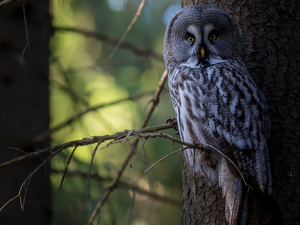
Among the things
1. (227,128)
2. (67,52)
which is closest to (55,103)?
(67,52)

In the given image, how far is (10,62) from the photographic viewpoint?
2486mm

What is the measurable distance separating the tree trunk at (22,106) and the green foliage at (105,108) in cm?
24

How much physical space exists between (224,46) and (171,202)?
1525 millimetres

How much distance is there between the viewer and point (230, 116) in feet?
5.10

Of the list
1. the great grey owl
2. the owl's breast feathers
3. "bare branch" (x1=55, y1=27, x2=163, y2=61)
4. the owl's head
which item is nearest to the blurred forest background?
"bare branch" (x1=55, y1=27, x2=163, y2=61)

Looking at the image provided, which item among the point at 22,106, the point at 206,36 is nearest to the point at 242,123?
the point at 206,36

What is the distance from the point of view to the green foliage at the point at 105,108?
291 cm

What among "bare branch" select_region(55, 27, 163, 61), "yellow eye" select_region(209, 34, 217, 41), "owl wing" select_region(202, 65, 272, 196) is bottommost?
"owl wing" select_region(202, 65, 272, 196)

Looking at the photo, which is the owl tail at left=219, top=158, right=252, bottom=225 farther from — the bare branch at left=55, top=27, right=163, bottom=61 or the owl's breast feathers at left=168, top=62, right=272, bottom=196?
the bare branch at left=55, top=27, right=163, bottom=61

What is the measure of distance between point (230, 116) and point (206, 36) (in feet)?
2.13

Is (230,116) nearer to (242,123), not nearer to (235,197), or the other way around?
(242,123)

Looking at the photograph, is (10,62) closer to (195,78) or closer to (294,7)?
(195,78)

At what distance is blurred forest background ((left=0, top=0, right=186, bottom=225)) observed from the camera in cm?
278

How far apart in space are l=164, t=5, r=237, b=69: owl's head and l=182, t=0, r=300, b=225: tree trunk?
92 mm
